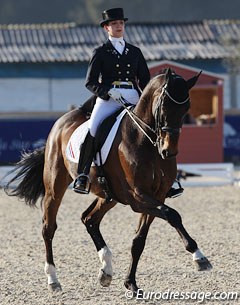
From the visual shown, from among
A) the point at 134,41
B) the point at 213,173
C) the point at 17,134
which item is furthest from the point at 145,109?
the point at 134,41

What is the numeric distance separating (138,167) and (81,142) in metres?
0.93

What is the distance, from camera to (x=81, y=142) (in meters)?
7.54

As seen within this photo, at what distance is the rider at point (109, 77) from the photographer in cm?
742

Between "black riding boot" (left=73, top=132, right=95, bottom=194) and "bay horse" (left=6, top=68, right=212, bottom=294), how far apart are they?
8 cm

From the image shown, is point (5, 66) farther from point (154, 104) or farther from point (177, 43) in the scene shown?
point (154, 104)

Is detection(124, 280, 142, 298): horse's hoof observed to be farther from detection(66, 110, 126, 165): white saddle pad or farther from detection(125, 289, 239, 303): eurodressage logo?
detection(66, 110, 126, 165): white saddle pad

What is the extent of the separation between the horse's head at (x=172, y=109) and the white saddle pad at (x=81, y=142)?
88 cm

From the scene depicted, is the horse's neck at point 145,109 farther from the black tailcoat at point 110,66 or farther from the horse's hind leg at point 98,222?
the horse's hind leg at point 98,222

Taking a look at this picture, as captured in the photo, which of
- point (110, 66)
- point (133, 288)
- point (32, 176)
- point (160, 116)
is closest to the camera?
point (160, 116)

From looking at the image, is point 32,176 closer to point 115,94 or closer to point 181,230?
point 115,94

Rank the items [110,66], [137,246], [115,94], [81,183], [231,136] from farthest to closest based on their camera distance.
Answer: [231,136] < [110,66] < [81,183] < [115,94] < [137,246]

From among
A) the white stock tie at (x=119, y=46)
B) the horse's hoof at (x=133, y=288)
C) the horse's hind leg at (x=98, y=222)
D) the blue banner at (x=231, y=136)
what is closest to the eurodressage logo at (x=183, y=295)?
the horse's hoof at (x=133, y=288)

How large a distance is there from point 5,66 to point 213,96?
928 cm

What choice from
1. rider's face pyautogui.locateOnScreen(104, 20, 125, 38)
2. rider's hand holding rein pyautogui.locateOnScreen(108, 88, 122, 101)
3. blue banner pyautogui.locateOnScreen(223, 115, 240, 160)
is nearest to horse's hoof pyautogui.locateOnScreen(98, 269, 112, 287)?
rider's hand holding rein pyautogui.locateOnScreen(108, 88, 122, 101)
